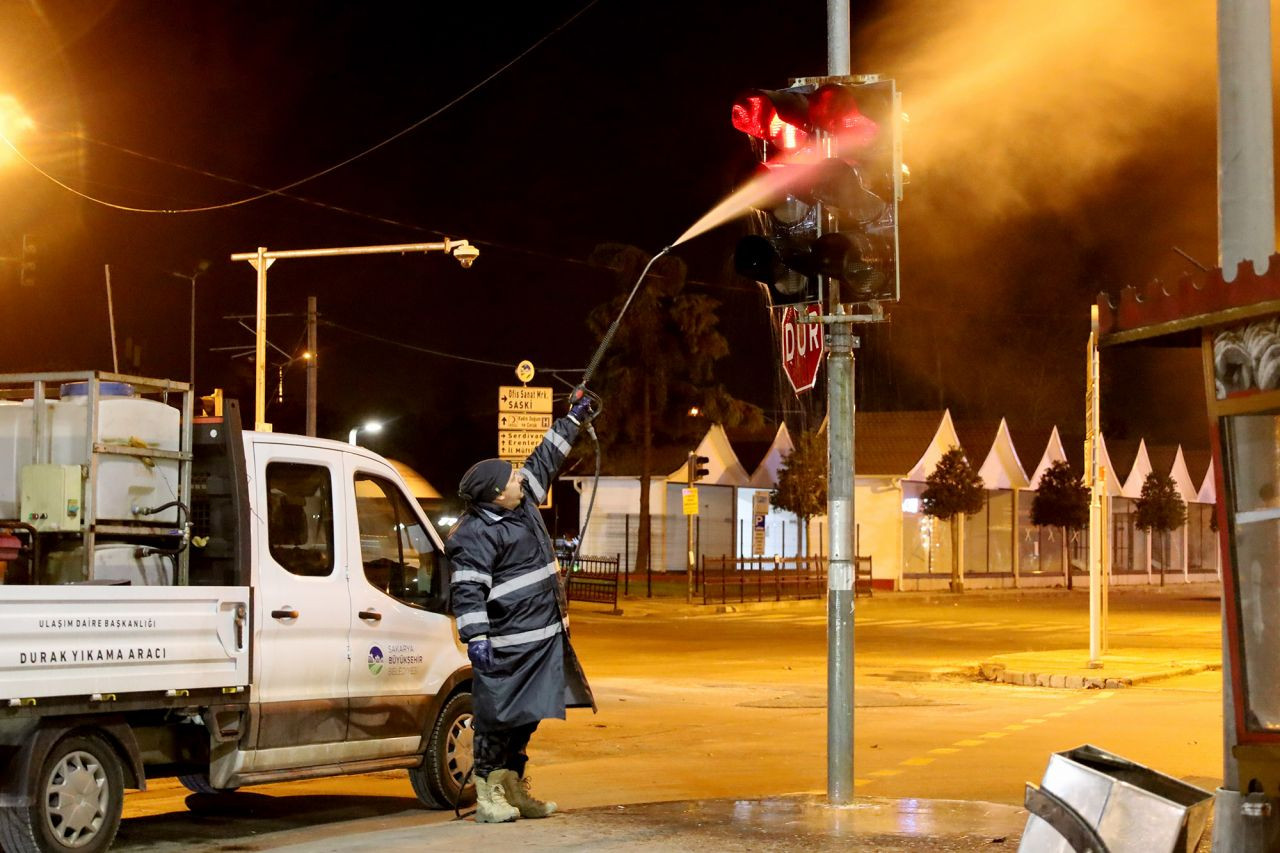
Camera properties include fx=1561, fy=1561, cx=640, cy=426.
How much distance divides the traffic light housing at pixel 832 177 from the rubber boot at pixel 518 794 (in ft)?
10.1

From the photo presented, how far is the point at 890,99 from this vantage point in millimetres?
8422

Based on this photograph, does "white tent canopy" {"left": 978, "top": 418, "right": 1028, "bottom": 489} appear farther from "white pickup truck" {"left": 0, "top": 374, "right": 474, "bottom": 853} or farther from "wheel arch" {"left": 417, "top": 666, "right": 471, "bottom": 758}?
"white pickup truck" {"left": 0, "top": 374, "right": 474, "bottom": 853}

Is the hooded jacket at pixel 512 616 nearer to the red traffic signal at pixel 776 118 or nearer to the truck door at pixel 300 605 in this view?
the truck door at pixel 300 605

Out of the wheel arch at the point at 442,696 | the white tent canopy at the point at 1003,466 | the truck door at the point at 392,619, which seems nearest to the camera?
the truck door at the point at 392,619

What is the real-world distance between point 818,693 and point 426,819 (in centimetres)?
922

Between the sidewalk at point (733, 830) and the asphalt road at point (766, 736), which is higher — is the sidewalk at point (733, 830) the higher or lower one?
the higher one

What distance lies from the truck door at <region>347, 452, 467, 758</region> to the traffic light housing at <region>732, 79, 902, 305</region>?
2.74 m

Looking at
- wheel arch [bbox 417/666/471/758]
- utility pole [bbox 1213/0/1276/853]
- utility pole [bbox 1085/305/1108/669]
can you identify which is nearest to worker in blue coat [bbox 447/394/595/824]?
wheel arch [bbox 417/666/471/758]

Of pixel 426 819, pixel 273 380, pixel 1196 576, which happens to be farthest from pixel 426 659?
pixel 1196 576

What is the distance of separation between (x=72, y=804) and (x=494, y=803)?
2091mm

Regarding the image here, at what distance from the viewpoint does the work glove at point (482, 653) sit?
798cm

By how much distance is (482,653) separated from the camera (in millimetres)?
7980

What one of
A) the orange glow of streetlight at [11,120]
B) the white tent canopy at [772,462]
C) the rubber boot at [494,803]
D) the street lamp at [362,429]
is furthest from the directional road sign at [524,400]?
the white tent canopy at [772,462]

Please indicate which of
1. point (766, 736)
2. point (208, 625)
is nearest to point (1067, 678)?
point (766, 736)
